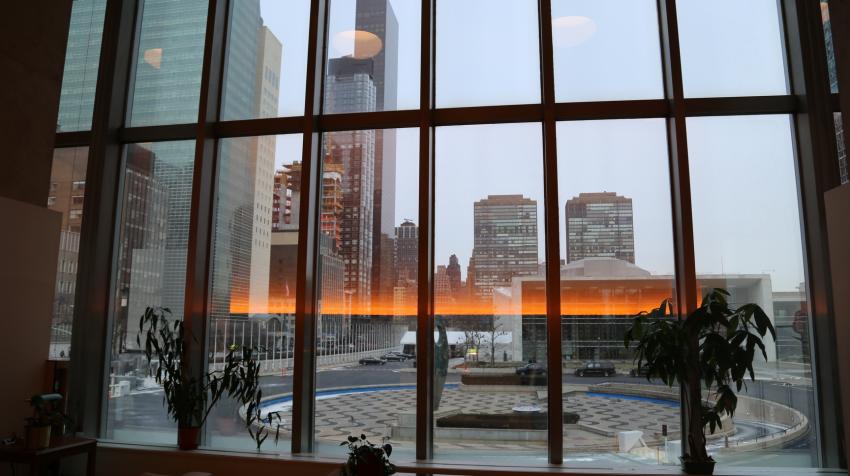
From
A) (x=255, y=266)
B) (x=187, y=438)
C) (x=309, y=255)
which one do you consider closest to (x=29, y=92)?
(x=255, y=266)

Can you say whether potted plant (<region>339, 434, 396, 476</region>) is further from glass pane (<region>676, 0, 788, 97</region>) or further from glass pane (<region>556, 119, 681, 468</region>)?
glass pane (<region>676, 0, 788, 97</region>)

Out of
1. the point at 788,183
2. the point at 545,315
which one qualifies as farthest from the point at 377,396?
the point at 788,183

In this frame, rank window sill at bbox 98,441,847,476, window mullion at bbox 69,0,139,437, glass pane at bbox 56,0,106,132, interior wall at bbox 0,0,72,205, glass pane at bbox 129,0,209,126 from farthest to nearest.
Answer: glass pane at bbox 56,0,106,132 → glass pane at bbox 129,0,209,126 → window mullion at bbox 69,0,139,437 → interior wall at bbox 0,0,72,205 → window sill at bbox 98,441,847,476

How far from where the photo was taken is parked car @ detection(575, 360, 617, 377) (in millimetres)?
4414

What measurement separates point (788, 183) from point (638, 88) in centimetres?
148

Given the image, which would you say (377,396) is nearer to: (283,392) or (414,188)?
(283,392)

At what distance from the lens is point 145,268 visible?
17.1 ft

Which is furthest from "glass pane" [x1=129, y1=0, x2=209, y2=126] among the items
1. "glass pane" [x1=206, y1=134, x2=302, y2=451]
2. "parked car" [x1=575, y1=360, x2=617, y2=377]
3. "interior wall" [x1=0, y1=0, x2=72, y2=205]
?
"parked car" [x1=575, y1=360, x2=617, y2=377]

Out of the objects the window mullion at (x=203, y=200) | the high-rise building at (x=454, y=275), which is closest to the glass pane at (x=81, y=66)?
the window mullion at (x=203, y=200)

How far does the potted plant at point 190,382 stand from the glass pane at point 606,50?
3.73m

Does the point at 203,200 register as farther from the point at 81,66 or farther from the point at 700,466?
the point at 700,466

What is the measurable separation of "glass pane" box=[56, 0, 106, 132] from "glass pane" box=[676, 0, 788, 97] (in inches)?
234

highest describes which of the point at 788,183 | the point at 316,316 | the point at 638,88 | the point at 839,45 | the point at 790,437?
the point at 638,88

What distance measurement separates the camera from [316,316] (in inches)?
190
